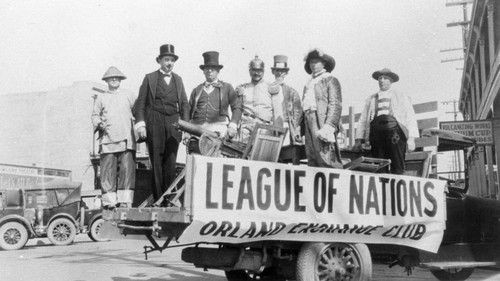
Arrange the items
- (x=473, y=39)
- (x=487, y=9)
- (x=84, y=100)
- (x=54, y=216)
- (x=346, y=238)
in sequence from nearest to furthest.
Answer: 1. (x=346, y=238)
2. (x=54, y=216)
3. (x=487, y=9)
4. (x=473, y=39)
5. (x=84, y=100)

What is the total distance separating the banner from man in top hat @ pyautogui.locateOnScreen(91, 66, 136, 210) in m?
1.49

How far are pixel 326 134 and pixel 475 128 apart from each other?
11.2m

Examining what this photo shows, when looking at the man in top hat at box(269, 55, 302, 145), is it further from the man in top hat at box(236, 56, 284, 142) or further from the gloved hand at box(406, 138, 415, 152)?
the gloved hand at box(406, 138, 415, 152)

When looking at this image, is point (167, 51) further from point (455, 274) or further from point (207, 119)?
point (455, 274)

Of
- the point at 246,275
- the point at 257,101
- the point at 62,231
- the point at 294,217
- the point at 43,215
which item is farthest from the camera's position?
the point at 43,215

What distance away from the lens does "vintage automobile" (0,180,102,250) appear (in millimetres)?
17141

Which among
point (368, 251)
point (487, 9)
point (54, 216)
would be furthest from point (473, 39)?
point (368, 251)

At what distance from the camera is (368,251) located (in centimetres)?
574

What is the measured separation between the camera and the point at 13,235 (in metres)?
17.1

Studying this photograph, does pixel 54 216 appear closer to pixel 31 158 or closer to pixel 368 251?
pixel 368 251

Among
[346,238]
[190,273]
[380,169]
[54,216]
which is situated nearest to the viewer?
[346,238]

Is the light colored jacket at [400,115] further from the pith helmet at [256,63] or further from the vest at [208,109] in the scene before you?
the vest at [208,109]

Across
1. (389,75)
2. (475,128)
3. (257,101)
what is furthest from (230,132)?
(475,128)

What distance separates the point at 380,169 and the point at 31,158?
1662 inches
